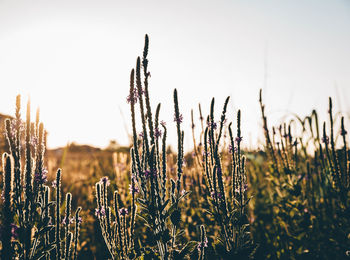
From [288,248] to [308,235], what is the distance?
0.28 meters

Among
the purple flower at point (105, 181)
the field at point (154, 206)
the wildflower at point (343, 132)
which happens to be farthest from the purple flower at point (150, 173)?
the wildflower at point (343, 132)

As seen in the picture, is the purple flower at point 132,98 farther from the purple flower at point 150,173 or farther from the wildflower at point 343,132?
the wildflower at point 343,132

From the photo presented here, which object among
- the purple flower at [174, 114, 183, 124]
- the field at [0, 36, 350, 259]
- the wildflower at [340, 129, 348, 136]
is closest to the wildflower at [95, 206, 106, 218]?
the field at [0, 36, 350, 259]

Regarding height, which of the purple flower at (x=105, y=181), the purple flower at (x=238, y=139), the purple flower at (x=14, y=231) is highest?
the purple flower at (x=238, y=139)

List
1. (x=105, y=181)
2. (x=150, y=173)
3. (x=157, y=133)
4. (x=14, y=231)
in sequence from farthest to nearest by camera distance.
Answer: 1. (x=105, y=181)
2. (x=157, y=133)
3. (x=150, y=173)
4. (x=14, y=231)

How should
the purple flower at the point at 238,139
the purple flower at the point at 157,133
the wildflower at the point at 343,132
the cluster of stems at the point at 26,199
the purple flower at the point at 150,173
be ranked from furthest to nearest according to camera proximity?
the wildflower at the point at 343,132
the purple flower at the point at 238,139
the purple flower at the point at 157,133
the purple flower at the point at 150,173
the cluster of stems at the point at 26,199

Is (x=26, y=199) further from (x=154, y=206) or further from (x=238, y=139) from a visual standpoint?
(x=238, y=139)

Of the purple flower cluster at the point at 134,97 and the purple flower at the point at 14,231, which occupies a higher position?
the purple flower cluster at the point at 134,97

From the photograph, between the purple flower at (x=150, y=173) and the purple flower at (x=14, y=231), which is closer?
the purple flower at (x=14, y=231)

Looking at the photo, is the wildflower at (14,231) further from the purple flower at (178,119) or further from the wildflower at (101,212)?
the purple flower at (178,119)

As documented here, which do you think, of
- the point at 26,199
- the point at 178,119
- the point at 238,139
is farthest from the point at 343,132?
the point at 26,199

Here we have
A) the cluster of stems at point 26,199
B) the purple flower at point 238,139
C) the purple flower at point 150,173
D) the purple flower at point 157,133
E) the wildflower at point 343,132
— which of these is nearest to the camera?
the cluster of stems at point 26,199

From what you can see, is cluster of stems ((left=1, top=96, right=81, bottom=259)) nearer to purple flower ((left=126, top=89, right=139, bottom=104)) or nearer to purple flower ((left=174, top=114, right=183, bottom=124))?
purple flower ((left=126, top=89, right=139, bottom=104))

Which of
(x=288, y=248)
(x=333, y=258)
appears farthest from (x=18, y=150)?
(x=333, y=258)
